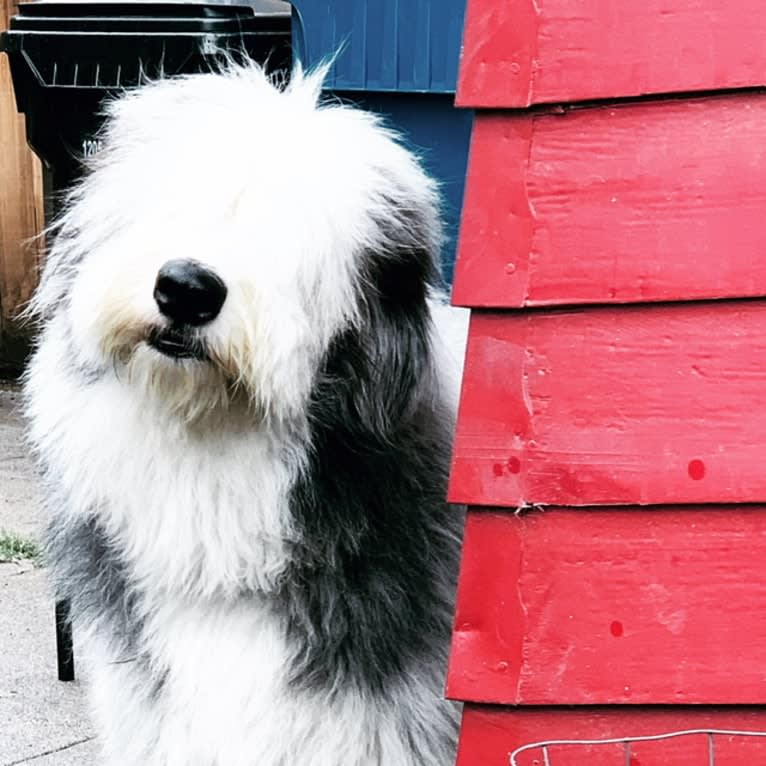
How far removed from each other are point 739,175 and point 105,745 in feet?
4.95

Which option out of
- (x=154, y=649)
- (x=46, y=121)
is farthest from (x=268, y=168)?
(x=46, y=121)

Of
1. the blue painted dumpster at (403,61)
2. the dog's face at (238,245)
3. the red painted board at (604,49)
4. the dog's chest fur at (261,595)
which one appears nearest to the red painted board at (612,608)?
the dog's chest fur at (261,595)

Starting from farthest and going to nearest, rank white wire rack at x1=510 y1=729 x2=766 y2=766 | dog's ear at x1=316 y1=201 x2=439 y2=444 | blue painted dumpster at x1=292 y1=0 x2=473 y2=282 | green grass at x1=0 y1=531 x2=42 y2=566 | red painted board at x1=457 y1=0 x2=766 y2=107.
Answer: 1. green grass at x1=0 y1=531 x2=42 y2=566
2. blue painted dumpster at x1=292 y1=0 x2=473 y2=282
3. dog's ear at x1=316 y1=201 x2=439 y2=444
4. white wire rack at x1=510 y1=729 x2=766 y2=766
5. red painted board at x1=457 y1=0 x2=766 y2=107

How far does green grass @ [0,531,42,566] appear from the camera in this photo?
15.1 feet

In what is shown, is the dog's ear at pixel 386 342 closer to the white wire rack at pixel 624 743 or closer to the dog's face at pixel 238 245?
the dog's face at pixel 238 245

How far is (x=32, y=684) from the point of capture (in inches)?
146

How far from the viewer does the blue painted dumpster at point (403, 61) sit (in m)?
3.04

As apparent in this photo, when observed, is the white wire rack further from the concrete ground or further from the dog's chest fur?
the concrete ground

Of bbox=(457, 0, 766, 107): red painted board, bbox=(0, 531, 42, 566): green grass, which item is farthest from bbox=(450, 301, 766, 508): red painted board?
bbox=(0, 531, 42, 566): green grass

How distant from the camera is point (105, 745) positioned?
254 cm

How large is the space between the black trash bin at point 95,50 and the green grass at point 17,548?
4.63 feet

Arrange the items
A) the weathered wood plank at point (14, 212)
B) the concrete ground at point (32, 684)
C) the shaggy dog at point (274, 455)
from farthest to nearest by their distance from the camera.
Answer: the weathered wood plank at point (14, 212) < the concrete ground at point (32, 684) < the shaggy dog at point (274, 455)

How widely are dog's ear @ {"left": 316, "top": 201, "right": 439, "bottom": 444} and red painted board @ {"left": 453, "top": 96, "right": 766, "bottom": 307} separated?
34 centimetres

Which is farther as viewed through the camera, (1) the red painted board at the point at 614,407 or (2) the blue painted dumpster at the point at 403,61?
(2) the blue painted dumpster at the point at 403,61
